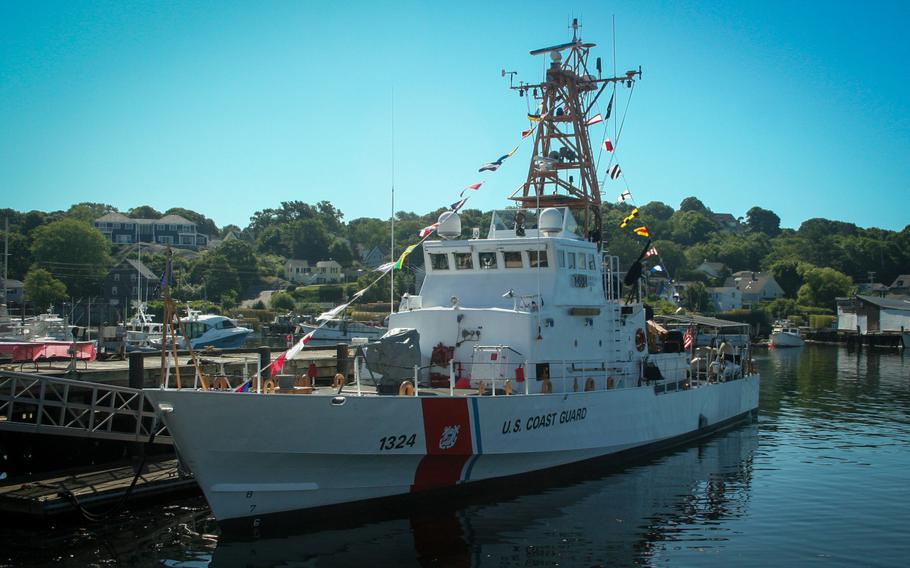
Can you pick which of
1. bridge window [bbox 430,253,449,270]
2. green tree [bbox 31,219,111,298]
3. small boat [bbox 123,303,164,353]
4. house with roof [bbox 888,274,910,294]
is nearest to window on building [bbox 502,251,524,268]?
bridge window [bbox 430,253,449,270]

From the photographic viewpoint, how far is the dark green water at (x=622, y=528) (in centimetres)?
1259

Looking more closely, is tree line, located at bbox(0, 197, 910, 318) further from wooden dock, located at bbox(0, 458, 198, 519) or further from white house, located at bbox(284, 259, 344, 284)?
wooden dock, located at bbox(0, 458, 198, 519)

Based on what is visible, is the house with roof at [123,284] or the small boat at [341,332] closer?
the small boat at [341,332]

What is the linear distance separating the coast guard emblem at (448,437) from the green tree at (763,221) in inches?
6025

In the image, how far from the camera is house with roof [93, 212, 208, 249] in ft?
352

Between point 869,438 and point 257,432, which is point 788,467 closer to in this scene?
point 869,438

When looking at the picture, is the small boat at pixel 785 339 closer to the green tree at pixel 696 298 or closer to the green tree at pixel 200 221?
the green tree at pixel 696 298

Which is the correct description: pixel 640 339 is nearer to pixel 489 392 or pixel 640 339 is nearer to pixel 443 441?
pixel 489 392

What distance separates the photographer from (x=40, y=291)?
210 ft

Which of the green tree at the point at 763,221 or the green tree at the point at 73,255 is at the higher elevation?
the green tree at the point at 763,221

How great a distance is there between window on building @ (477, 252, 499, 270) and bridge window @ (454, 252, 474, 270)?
0.21m

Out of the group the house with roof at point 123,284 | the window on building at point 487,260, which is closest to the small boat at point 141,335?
the window on building at point 487,260

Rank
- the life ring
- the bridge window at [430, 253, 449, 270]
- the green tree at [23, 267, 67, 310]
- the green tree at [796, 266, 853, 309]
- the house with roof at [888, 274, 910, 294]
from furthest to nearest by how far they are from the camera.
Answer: the house with roof at [888, 274, 910, 294], the green tree at [796, 266, 853, 309], the green tree at [23, 267, 67, 310], the life ring, the bridge window at [430, 253, 449, 270]

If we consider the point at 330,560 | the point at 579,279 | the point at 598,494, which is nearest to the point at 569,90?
the point at 579,279
